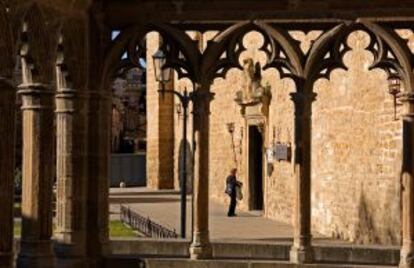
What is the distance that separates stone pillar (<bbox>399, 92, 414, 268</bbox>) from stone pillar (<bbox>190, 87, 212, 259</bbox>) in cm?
175

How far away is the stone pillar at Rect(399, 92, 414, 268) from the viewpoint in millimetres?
8617

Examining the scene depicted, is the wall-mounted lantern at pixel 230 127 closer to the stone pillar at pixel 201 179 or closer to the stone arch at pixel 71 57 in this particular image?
the stone pillar at pixel 201 179

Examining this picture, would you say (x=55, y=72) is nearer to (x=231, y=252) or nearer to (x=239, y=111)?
(x=231, y=252)

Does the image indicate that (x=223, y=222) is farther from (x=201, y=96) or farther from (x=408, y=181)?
(x=408, y=181)

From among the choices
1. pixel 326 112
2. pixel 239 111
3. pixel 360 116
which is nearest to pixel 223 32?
pixel 360 116

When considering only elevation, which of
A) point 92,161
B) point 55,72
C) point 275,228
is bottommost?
point 275,228

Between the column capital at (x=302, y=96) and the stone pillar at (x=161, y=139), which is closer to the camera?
the column capital at (x=302, y=96)

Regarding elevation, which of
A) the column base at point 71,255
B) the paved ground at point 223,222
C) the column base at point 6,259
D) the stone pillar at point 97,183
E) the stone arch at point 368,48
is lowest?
the paved ground at point 223,222

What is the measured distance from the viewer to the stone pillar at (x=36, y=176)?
8.26m

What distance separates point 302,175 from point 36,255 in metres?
2.50

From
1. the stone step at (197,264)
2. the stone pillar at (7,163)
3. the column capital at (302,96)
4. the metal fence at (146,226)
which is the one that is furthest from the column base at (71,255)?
the metal fence at (146,226)

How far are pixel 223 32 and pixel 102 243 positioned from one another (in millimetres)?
2249

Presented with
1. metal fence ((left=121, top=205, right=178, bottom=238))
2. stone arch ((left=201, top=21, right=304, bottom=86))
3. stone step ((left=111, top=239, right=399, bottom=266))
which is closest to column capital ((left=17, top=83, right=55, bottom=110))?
stone arch ((left=201, top=21, right=304, bottom=86))

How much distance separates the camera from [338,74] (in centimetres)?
1641
